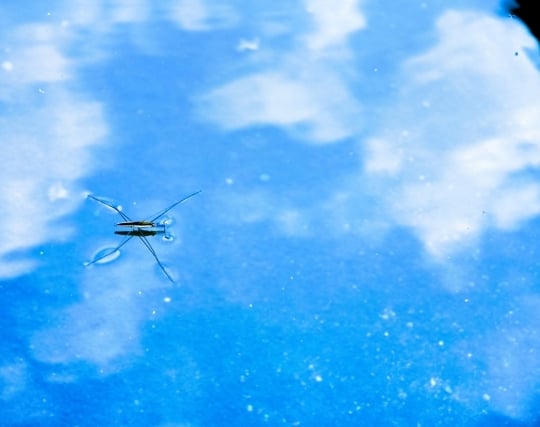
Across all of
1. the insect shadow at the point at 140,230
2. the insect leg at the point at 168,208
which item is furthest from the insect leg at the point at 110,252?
the insect leg at the point at 168,208

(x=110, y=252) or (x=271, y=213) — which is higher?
(x=271, y=213)

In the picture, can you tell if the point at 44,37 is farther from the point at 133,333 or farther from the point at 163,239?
the point at 133,333

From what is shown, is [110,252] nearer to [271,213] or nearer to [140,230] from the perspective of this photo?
[140,230]

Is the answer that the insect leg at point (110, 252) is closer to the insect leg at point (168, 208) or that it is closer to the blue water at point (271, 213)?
the blue water at point (271, 213)

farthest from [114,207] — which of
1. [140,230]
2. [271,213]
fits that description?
[271,213]

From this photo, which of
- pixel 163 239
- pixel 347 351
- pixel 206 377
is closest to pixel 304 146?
pixel 163 239

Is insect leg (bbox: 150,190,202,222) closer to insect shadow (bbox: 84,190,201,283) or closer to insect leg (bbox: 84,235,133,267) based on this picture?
insect shadow (bbox: 84,190,201,283)

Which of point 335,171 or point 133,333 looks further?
point 335,171

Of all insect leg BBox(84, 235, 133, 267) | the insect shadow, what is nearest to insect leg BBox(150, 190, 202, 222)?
the insect shadow
